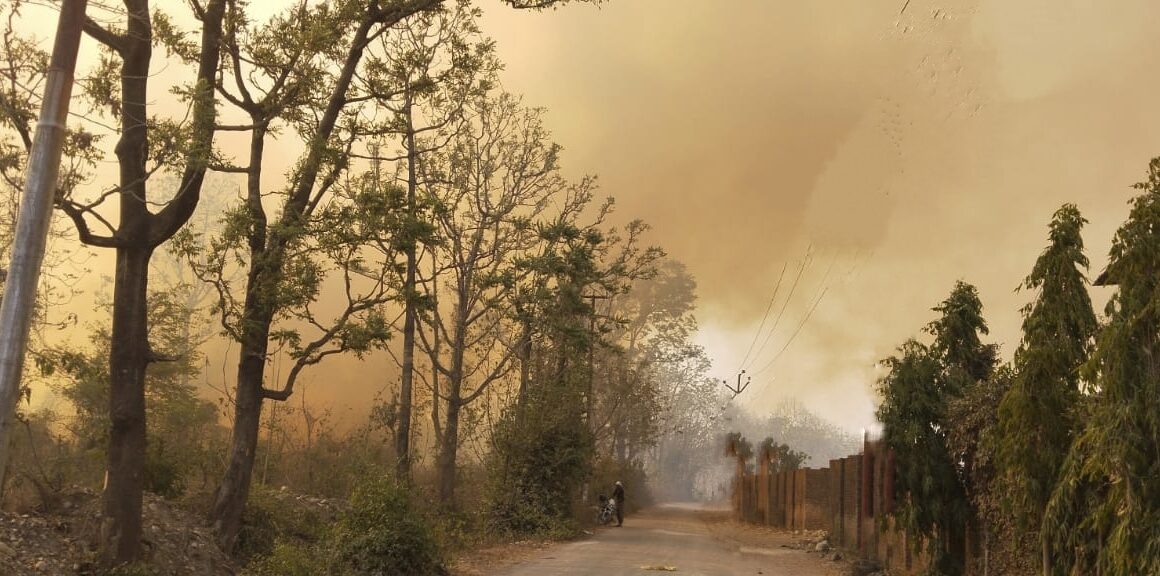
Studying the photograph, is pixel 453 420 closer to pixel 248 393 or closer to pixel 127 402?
pixel 248 393

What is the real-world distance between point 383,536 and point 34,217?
365 inches

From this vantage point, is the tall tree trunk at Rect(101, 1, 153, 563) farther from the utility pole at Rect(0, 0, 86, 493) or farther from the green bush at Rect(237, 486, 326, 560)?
the utility pole at Rect(0, 0, 86, 493)

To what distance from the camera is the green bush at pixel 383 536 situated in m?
16.0

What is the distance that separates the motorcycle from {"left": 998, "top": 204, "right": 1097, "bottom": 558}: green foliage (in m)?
27.7

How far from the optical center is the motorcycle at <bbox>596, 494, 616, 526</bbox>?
3878 cm

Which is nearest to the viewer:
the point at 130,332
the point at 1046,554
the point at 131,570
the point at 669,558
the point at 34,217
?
the point at 34,217

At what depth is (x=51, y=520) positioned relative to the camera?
1458cm

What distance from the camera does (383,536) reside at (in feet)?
53.2

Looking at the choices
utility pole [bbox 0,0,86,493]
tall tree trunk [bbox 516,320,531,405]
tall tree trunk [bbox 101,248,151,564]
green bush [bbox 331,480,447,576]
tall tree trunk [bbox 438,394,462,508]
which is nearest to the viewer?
utility pole [bbox 0,0,86,493]

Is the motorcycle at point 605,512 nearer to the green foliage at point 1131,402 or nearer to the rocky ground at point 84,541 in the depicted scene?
the rocky ground at point 84,541

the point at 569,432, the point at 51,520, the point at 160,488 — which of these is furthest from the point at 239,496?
the point at 569,432

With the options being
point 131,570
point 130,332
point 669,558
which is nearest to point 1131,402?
point 131,570

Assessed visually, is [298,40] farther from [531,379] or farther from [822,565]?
[531,379]

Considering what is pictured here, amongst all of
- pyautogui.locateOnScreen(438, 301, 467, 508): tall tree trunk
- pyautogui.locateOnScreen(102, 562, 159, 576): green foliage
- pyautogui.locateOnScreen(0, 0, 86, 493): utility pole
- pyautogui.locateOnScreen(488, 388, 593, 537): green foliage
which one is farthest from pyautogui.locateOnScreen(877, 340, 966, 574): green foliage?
pyautogui.locateOnScreen(438, 301, 467, 508): tall tree trunk
